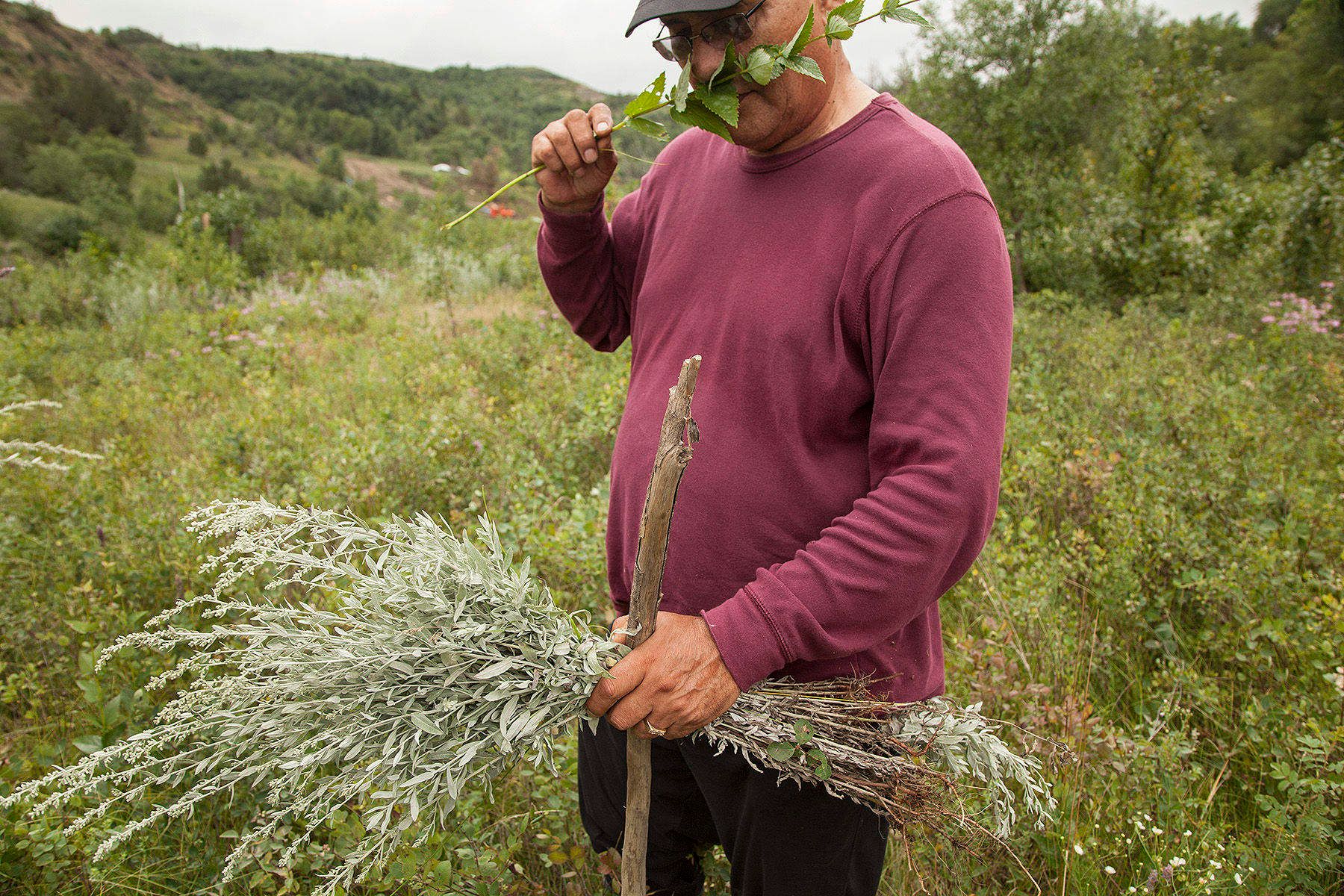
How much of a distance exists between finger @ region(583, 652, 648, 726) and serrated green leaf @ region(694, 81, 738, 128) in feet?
3.10

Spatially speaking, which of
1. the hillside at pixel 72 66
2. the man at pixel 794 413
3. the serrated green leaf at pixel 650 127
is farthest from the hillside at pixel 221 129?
the man at pixel 794 413

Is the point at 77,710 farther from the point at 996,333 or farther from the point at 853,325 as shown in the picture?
the point at 996,333

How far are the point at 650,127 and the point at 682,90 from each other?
17cm

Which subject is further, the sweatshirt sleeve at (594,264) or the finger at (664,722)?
the sweatshirt sleeve at (594,264)

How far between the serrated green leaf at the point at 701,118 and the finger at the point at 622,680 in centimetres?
98

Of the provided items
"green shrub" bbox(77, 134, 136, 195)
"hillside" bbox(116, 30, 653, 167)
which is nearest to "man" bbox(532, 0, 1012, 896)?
"green shrub" bbox(77, 134, 136, 195)

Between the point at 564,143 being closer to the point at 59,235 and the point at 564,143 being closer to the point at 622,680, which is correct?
the point at 622,680

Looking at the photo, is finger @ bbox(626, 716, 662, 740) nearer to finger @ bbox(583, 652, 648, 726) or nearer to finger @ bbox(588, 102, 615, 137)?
finger @ bbox(583, 652, 648, 726)

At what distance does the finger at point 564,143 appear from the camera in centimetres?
163

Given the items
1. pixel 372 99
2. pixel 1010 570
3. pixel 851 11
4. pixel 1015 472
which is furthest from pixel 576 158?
pixel 372 99

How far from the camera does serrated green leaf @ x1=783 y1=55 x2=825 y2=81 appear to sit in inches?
49.5

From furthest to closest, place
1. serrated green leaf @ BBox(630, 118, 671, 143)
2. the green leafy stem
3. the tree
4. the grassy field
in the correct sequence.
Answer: the tree
the grassy field
serrated green leaf @ BBox(630, 118, 671, 143)
the green leafy stem

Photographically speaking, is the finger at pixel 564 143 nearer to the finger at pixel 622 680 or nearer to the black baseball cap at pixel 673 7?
the black baseball cap at pixel 673 7

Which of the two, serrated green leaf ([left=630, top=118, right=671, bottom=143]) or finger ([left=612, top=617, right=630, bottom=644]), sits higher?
serrated green leaf ([left=630, top=118, right=671, bottom=143])
